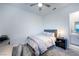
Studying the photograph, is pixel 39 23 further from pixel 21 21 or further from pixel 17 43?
pixel 17 43

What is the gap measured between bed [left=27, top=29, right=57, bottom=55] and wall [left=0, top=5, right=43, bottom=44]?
0.06 m

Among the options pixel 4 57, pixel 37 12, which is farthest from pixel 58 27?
pixel 4 57

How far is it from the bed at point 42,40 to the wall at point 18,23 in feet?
0.21

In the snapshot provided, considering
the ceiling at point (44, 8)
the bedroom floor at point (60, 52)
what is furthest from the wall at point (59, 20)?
the bedroom floor at point (60, 52)

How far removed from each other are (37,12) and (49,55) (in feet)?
1.82

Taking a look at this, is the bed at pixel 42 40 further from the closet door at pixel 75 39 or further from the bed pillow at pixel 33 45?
the closet door at pixel 75 39

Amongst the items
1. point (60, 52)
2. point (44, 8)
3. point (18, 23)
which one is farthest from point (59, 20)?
point (18, 23)

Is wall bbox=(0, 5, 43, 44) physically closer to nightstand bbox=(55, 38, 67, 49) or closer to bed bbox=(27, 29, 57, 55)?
bed bbox=(27, 29, 57, 55)

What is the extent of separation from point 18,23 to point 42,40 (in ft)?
1.21

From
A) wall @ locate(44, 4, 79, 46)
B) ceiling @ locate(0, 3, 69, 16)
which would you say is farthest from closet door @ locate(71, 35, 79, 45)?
ceiling @ locate(0, 3, 69, 16)

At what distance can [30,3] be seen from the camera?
1076 mm

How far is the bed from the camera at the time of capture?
114cm

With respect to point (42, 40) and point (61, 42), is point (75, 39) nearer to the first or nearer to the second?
point (61, 42)

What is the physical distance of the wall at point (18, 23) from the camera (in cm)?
108
